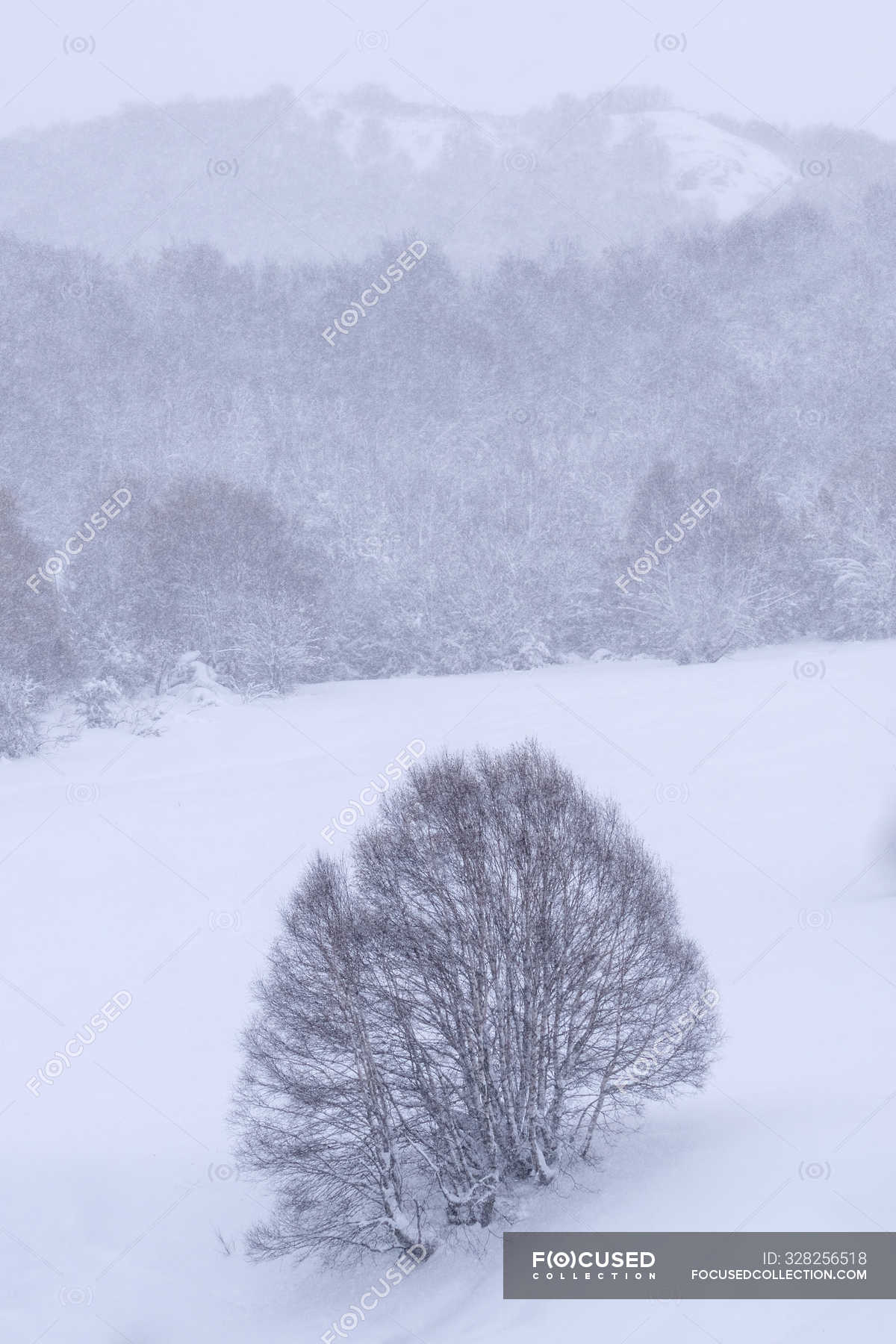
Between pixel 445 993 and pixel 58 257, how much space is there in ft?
249

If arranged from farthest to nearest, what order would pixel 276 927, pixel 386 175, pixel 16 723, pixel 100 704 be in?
pixel 386 175 < pixel 100 704 < pixel 16 723 < pixel 276 927

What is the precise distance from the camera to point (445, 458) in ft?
210

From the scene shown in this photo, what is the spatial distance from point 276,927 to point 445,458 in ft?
134

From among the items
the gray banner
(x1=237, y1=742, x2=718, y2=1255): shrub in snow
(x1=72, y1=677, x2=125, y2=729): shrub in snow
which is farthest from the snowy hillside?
the gray banner

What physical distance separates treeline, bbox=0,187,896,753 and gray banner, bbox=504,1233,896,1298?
28487 millimetres

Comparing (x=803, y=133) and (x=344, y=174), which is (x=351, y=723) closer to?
(x=344, y=174)

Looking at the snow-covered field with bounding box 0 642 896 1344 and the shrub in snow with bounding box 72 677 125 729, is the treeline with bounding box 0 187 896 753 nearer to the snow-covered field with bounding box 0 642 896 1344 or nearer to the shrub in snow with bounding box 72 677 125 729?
the shrub in snow with bounding box 72 677 125 729

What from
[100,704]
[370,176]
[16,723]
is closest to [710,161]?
[370,176]

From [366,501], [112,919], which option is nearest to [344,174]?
[366,501]

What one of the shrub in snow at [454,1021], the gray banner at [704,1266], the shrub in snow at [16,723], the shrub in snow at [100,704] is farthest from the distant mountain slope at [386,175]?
the gray banner at [704,1266]

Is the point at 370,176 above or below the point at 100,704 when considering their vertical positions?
above

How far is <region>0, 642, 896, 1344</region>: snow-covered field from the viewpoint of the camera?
14031 mm

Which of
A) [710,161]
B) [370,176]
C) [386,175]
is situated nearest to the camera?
[710,161]

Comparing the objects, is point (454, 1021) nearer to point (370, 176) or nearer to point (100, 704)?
point (100, 704)
